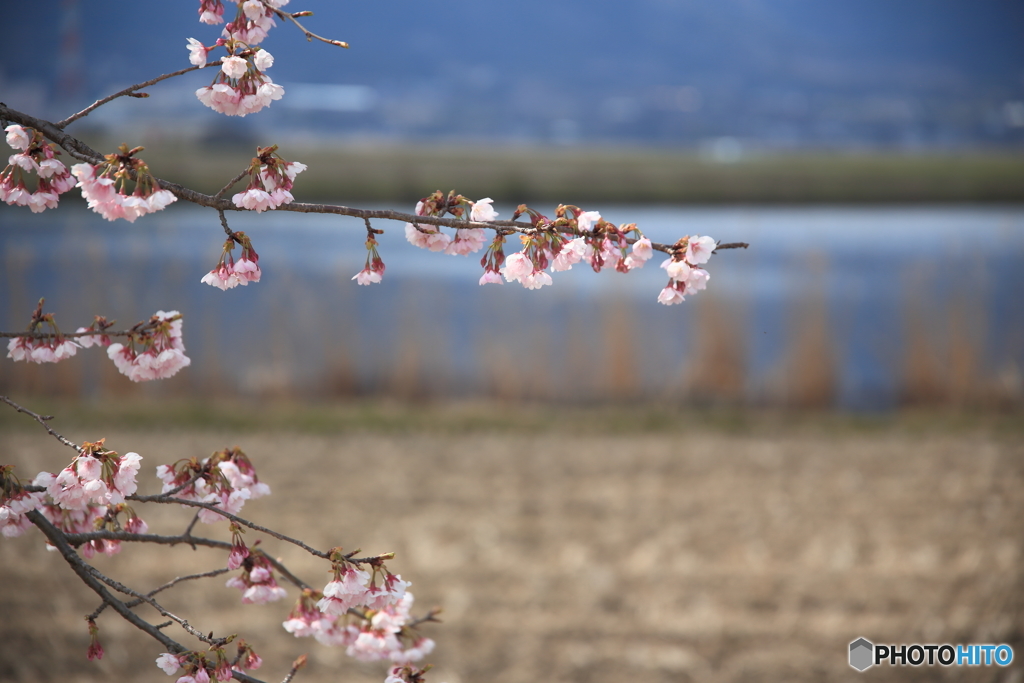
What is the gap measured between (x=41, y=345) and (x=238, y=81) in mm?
520

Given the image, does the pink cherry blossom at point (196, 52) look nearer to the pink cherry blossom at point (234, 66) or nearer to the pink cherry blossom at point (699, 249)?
the pink cherry blossom at point (234, 66)

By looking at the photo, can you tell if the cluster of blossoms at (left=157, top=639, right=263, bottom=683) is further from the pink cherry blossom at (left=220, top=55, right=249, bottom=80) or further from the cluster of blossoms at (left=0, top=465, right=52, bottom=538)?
the pink cherry blossom at (left=220, top=55, right=249, bottom=80)

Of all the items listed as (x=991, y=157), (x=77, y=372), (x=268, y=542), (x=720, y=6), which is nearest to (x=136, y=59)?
(x=77, y=372)

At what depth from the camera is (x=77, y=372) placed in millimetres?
7219

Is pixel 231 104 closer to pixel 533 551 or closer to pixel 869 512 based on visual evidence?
pixel 533 551

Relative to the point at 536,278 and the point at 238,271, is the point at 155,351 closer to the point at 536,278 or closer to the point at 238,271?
the point at 238,271

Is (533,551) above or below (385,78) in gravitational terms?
below

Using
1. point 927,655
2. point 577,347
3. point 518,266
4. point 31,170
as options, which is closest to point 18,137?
point 31,170

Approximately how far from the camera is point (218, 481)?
4.25 ft

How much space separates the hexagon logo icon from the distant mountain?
314 centimetres

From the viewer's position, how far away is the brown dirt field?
319 centimetres

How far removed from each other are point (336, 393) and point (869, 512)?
193 inches

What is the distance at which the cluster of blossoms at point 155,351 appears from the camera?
3.72ft

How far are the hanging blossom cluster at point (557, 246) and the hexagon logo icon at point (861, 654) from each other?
8.68ft
